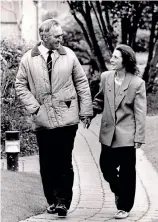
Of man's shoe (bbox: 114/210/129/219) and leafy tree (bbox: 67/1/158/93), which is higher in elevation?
leafy tree (bbox: 67/1/158/93)

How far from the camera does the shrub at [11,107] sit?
11664 mm

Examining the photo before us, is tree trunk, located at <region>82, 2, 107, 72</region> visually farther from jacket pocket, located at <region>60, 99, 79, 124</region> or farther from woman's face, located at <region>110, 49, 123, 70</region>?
jacket pocket, located at <region>60, 99, 79, 124</region>

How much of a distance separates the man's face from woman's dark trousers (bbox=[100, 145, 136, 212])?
1119 mm

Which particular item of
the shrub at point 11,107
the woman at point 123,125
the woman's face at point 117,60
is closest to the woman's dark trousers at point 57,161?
the woman at point 123,125

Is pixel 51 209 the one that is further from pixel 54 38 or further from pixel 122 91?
pixel 54 38

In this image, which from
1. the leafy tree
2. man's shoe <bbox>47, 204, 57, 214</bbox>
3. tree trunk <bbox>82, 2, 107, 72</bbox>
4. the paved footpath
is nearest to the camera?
the paved footpath

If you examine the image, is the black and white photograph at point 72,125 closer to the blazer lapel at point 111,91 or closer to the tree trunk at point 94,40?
the blazer lapel at point 111,91

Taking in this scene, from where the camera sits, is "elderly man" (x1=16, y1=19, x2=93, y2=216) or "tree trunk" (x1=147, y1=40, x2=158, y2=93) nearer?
"elderly man" (x1=16, y1=19, x2=93, y2=216)

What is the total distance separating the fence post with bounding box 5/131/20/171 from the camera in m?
9.29

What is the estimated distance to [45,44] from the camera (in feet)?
23.4

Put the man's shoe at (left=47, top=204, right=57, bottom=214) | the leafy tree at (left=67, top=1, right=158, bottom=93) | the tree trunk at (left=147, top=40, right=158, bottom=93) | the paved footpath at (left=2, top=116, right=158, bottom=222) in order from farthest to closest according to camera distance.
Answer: the tree trunk at (left=147, top=40, right=158, bottom=93) < the leafy tree at (left=67, top=1, right=158, bottom=93) < the man's shoe at (left=47, top=204, right=57, bottom=214) < the paved footpath at (left=2, top=116, right=158, bottom=222)

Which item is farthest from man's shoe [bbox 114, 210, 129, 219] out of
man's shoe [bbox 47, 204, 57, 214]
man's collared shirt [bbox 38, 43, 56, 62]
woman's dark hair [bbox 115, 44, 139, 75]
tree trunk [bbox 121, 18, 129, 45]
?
tree trunk [bbox 121, 18, 129, 45]

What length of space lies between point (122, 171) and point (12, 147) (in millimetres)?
2544

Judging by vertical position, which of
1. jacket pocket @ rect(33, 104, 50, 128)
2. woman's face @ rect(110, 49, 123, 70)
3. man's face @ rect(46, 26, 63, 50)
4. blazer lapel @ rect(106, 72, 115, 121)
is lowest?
jacket pocket @ rect(33, 104, 50, 128)
